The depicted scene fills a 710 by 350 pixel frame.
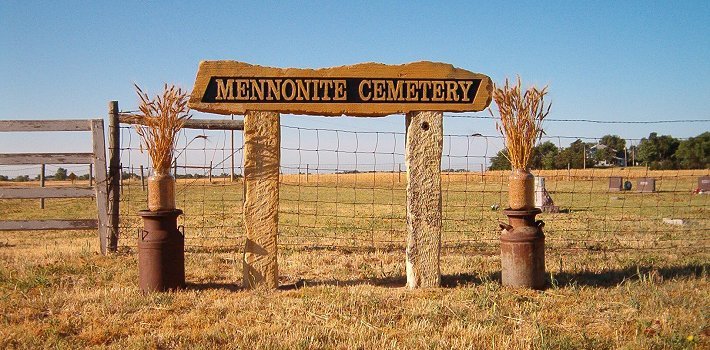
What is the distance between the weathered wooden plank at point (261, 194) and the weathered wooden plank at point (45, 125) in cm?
371

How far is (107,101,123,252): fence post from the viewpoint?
8531 mm

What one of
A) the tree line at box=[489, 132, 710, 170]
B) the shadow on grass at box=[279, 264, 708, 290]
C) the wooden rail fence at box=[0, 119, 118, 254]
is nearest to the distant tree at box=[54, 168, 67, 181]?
the wooden rail fence at box=[0, 119, 118, 254]

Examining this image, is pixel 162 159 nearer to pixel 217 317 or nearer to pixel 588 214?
pixel 217 317

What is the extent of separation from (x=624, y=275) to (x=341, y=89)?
3.97m

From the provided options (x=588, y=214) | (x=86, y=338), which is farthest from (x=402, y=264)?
(x=588, y=214)

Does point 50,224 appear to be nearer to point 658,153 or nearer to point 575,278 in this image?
point 575,278

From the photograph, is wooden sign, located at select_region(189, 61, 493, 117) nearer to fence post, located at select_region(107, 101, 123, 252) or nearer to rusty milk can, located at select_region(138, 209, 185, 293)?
rusty milk can, located at select_region(138, 209, 185, 293)

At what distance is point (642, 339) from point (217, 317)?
339 cm

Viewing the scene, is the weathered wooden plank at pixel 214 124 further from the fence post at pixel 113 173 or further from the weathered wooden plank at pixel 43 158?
the weathered wooden plank at pixel 43 158

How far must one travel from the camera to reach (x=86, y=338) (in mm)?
4430

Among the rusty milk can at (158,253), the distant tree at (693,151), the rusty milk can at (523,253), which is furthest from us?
the distant tree at (693,151)

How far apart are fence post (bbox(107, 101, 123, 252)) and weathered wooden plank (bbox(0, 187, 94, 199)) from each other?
0.23 metres

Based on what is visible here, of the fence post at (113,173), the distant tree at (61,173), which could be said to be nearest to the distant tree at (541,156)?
the fence post at (113,173)

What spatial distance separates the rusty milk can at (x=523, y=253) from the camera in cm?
612
